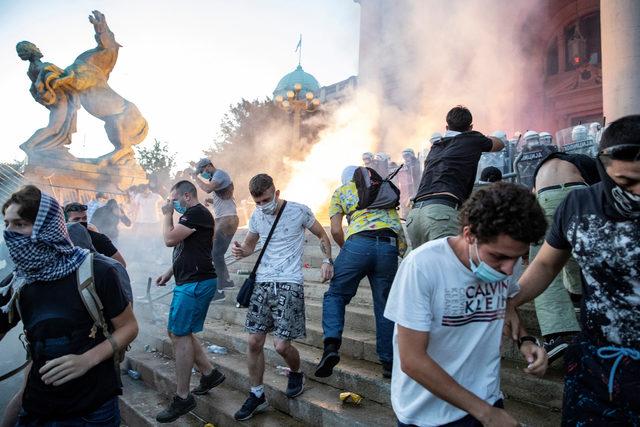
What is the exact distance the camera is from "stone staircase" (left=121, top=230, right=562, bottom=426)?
3105mm

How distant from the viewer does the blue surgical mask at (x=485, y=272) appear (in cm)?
166

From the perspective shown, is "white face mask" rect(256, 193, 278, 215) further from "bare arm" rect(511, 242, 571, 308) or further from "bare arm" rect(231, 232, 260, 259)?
"bare arm" rect(511, 242, 571, 308)

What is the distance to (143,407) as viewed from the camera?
15.3 feet

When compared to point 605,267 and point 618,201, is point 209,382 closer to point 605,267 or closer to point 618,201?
point 605,267

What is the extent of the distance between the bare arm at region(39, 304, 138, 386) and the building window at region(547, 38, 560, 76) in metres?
19.5

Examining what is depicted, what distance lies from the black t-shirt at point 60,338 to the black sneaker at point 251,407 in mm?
1636

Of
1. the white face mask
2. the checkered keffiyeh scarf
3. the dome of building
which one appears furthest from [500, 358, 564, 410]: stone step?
the dome of building

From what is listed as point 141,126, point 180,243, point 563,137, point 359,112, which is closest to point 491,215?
point 180,243

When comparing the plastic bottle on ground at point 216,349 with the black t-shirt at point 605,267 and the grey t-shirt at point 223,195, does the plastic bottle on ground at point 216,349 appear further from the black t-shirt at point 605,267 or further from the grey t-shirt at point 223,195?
the black t-shirt at point 605,267

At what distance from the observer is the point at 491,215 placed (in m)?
1.57

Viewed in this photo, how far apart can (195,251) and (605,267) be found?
3484 mm

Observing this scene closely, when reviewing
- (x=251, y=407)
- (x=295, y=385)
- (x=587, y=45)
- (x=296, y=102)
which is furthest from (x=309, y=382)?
(x=587, y=45)

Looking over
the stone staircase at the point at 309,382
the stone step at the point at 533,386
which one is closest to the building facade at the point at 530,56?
the stone staircase at the point at 309,382

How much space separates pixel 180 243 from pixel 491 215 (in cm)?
342
